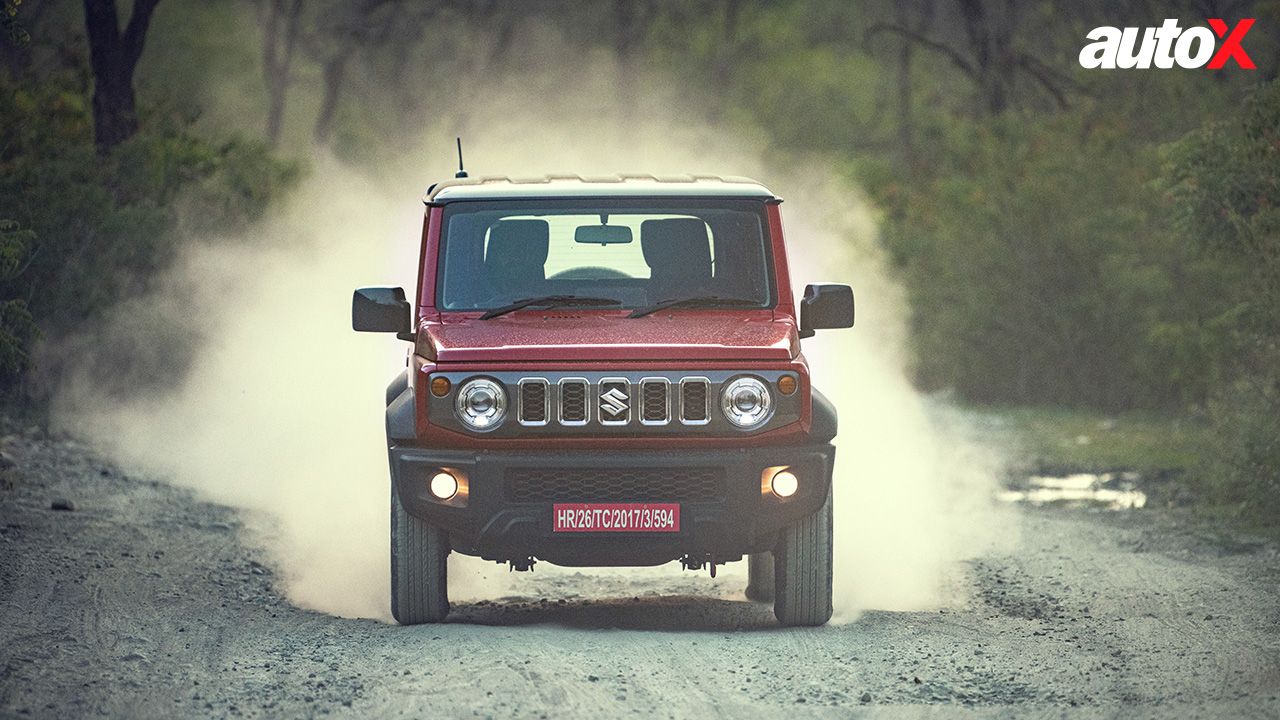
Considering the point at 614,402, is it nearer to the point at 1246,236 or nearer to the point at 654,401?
the point at 654,401

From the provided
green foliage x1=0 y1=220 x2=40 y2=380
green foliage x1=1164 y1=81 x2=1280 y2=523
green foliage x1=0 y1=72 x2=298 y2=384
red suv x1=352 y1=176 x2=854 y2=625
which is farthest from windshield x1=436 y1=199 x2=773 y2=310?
green foliage x1=0 y1=72 x2=298 y2=384

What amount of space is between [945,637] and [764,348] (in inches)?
71.0

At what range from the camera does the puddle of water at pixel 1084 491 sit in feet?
61.7

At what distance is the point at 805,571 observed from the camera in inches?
406

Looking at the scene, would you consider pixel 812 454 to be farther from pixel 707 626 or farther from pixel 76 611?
pixel 76 611

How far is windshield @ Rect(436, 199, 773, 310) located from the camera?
35.4ft

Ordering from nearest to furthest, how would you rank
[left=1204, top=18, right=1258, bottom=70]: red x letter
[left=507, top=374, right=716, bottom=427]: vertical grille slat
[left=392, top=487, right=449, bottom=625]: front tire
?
[left=507, top=374, right=716, bottom=427]: vertical grille slat, [left=392, top=487, right=449, bottom=625]: front tire, [left=1204, top=18, right=1258, bottom=70]: red x letter

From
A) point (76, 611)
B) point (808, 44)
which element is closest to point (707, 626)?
point (76, 611)

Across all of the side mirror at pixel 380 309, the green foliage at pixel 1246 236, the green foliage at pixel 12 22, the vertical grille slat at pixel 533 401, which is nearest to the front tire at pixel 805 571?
the vertical grille slat at pixel 533 401

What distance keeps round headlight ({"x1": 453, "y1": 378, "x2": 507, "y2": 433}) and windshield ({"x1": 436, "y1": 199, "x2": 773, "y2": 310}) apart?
1.09 meters

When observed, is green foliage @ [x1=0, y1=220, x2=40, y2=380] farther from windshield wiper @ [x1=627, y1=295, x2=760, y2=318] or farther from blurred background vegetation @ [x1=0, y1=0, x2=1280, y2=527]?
windshield wiper @ [x1=627, y1=295, x2=760, y2=318]

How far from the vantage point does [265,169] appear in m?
27.4

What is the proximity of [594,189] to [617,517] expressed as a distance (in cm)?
200

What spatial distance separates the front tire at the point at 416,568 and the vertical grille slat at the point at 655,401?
122 cm
